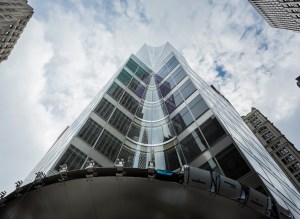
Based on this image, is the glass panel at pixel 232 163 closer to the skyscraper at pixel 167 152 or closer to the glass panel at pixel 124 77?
the skyscraper at pixel 167 152

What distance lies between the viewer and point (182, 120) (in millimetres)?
21750

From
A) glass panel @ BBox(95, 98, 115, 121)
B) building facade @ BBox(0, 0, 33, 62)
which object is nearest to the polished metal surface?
glass panel @ BBox(95, 98, 115, 121)

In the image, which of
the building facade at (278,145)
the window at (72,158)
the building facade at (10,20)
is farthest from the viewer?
the building facade at (278,145)

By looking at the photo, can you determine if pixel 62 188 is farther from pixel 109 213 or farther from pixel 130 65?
pixel 130 65

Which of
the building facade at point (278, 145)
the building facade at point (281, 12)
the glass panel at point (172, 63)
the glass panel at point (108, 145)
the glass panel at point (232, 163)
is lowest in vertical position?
the glass panel at point (108, 145)

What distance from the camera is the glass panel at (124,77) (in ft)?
98.4

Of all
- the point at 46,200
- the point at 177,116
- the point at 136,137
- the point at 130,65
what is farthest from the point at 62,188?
the point at 130,65

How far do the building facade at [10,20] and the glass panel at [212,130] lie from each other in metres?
64.7

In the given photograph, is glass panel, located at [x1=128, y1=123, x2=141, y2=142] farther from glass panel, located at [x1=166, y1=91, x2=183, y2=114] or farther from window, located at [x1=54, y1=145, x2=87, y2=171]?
window, located at [x1=54, y1=145, x2=87, y2=171]

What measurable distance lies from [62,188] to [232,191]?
26.0ft

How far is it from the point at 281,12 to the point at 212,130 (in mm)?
73083

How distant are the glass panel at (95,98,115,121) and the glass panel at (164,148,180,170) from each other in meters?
6.46

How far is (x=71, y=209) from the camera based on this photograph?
1205 cm

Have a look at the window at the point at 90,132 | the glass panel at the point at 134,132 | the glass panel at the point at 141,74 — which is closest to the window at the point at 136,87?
the glass panel at the point at 141,74
